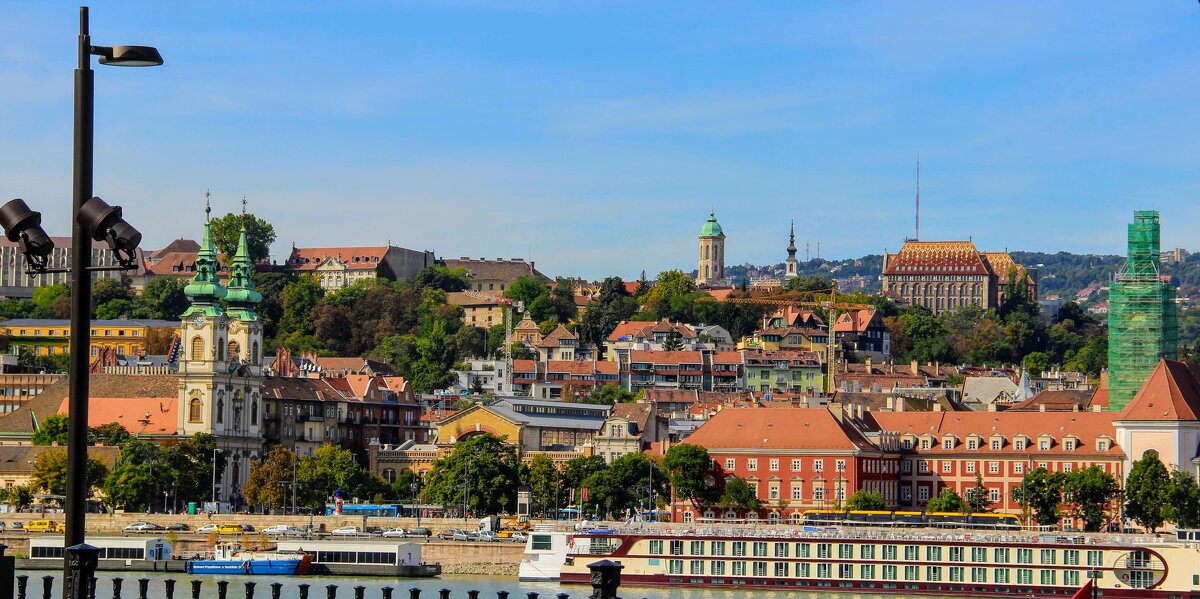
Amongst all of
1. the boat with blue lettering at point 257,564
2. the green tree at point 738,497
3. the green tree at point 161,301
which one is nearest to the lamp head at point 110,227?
the boat with blue lettering at point 257,564

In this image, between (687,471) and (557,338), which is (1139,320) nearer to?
(687,471)

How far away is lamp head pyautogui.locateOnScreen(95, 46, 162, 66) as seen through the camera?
653 inches

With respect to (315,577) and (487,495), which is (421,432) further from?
(315,577)

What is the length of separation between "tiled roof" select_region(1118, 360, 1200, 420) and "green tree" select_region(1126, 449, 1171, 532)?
5.48m

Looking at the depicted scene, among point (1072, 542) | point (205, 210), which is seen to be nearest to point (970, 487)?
point (1072, 542)

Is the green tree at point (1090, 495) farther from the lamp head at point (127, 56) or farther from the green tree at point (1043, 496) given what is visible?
the lamp head at point (127, 56)

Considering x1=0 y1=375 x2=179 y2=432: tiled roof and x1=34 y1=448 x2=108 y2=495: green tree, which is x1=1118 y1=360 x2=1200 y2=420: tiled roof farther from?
x1=0 y1=375 x2=179 y2=432: tiled roof

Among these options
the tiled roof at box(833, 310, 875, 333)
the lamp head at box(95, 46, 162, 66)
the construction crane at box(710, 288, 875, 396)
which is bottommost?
the lamp head at box(95, 46, 162, 66)

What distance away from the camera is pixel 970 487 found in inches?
3959

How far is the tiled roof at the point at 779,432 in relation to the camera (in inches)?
3839

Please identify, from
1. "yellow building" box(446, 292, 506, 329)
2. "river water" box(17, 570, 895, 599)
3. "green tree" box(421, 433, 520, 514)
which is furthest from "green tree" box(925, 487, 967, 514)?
"yellow building" box(446, 292, 506, 329)

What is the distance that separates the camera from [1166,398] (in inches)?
3851

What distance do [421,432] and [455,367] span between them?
31.6 metres

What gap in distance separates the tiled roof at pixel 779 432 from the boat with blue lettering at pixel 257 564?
84.3 ft
